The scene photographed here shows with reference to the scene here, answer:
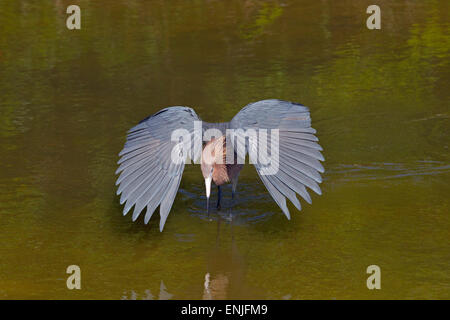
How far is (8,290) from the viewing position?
4289 millimetres

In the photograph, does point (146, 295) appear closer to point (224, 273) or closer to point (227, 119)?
point (224, 273)

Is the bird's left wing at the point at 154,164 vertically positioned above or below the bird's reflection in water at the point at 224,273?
above

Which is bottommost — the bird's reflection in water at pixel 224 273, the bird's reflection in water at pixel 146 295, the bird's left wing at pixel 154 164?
the bird's reflection in water at pixel 146 295

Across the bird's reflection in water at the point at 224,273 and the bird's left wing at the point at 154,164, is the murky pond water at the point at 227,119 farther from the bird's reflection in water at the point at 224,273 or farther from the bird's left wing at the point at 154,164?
the bird's left wing at the point at 154,164

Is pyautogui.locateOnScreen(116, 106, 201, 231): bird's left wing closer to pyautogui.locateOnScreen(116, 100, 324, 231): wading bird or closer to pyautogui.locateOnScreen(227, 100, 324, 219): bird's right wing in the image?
pyautogui.locateOnScreen(116, 100, 324, 231): wading bird

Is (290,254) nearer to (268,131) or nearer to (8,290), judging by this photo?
(268,131)

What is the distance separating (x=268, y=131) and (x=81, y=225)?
1.49 metres

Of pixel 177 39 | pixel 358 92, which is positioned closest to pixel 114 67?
pixel 177 39

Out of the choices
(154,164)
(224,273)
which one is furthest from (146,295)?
(154,164)

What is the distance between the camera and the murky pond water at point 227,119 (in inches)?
175

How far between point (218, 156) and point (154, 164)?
532 mm

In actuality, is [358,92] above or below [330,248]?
above

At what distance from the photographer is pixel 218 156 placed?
509 centimetres

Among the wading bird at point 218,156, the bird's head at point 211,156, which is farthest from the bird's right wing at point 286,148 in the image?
the bird's head at point 211,156
